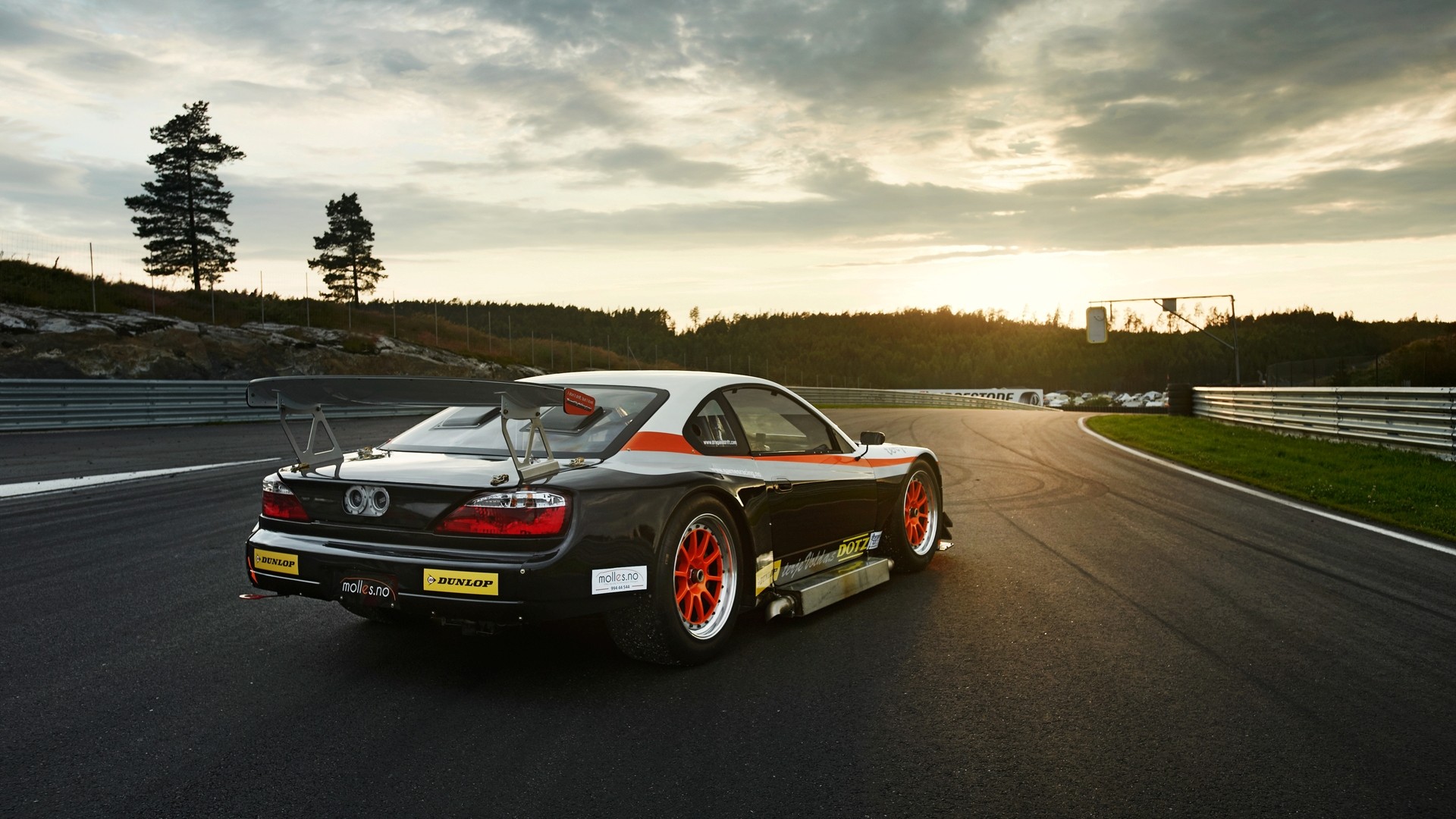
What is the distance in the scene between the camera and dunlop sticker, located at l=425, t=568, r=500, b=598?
4.00 metres

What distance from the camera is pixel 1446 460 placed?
548 inches

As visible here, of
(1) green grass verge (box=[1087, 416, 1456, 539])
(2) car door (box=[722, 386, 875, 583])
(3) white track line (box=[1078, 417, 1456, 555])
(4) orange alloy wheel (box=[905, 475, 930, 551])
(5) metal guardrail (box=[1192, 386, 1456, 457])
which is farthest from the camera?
(5) metal guardrail (box=[1192, 386, 1456, 457])

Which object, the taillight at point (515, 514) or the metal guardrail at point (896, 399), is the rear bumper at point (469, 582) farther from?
the metal guardrail at point (896, 399)

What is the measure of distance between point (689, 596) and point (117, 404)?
1933 cm

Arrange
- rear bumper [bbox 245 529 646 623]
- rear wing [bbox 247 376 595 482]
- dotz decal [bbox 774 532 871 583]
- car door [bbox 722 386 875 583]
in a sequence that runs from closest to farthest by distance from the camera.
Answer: rear wing [bbox 247 376 595 482] < rear bumper [bbox 245 529 646 623] < car door [bbox 722 386 875 583] < dotz decal [bbox 774 532 871 583]

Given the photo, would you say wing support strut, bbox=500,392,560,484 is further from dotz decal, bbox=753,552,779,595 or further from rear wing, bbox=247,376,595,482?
dotz decal, bbox=753,552,779,595

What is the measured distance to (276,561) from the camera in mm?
4430

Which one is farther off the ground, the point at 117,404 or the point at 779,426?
the point at 779,426

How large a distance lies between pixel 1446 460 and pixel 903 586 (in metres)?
11.4

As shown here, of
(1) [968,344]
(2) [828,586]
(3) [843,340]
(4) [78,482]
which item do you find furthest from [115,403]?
(1) [968,344]

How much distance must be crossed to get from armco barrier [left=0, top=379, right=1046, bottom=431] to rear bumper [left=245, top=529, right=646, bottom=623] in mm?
11778

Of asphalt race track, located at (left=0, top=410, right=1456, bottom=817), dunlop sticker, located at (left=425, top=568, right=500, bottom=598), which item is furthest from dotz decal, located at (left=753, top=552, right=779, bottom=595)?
dunlop sticker, located at (left=425, top=568, right=500, bottom=598)

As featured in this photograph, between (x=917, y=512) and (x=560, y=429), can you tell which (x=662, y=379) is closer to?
(x=560, y=429)

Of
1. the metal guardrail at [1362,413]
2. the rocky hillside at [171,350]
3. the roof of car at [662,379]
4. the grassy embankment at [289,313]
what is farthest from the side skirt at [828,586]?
the grassy embankment at [289,313]
